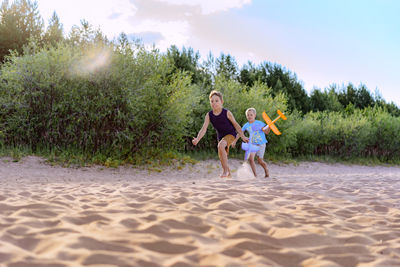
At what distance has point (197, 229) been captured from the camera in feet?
10.6

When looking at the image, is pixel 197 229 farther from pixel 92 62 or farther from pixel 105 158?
pixel 92 62

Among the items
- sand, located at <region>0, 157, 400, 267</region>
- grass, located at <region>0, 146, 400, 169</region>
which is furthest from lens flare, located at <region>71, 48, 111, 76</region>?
sand, located at <region>0, 157, 400, 267</region>

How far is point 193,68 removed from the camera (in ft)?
88.1

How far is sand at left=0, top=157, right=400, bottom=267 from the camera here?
2568 millimetres

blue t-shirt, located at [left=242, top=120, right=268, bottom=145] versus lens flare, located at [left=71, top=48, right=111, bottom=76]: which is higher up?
lens flare, located at [left=71, top=48, right=111, bottom=76]

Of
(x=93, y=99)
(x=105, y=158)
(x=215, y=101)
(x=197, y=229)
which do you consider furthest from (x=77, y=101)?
(x=197, y=229)

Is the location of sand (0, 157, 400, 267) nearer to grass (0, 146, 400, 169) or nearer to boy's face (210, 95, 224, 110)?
A: boy's face (210, 95, 224, 110)

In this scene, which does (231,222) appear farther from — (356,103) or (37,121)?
(356,103)

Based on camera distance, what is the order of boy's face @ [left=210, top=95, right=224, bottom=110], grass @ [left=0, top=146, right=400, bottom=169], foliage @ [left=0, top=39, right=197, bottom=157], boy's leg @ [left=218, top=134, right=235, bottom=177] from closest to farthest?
boy's face @ [left=210, top=95, right=224, bottom=110] → boy's leg @ [left=218, top=134, right=235, bottom=177] → grass @ [left=0, top=146, right=400, bottom=169] → foliage @ [left=0, top=39, right=197, bottom=157]

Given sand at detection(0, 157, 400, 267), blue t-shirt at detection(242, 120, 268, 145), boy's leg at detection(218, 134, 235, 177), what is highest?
blue t-shirt at detection(242, 120, 268, 145)

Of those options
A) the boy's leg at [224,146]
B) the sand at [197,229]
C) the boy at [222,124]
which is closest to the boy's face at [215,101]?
the boy at [222,124]

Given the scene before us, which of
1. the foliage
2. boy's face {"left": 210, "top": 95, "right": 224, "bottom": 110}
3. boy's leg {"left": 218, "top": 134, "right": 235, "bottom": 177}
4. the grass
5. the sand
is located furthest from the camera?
the foliage

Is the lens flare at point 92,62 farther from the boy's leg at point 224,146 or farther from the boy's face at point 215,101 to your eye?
the boy's leg at point 224,146

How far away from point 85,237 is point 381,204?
14.0 feet
